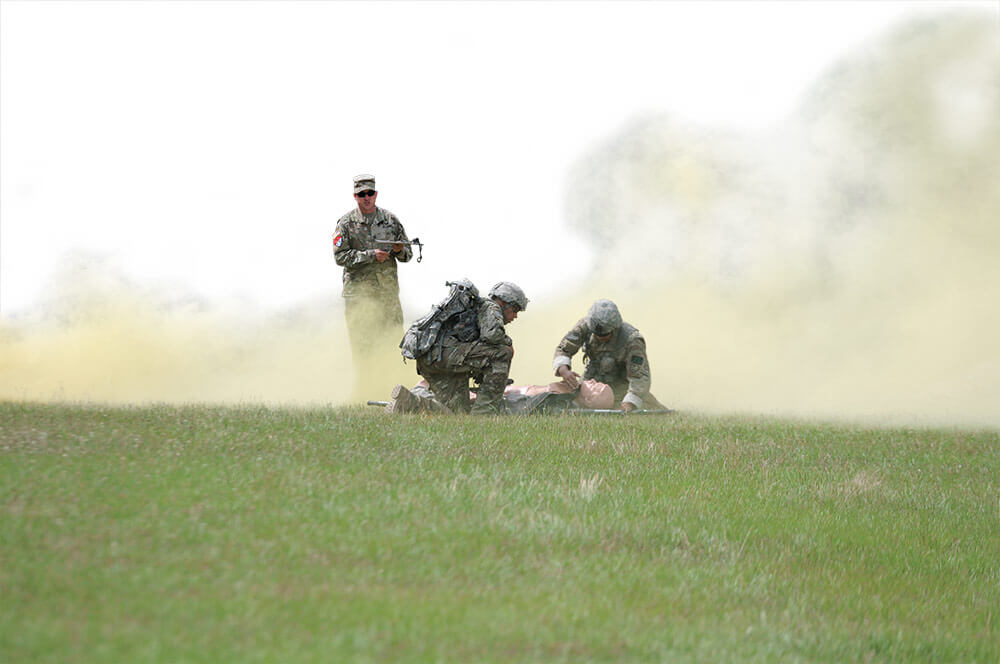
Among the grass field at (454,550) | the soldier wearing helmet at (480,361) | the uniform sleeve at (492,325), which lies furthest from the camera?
the soldier wearing helmet at (480,361)

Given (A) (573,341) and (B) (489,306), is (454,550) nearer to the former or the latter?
(B) (489,306)

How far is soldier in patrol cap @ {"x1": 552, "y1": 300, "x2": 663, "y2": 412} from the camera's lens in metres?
16.3

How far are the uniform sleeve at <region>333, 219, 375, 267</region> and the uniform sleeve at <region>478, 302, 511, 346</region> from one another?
2.76 m

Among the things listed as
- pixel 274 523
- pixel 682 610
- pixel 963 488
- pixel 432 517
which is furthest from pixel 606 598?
pixel 963 488

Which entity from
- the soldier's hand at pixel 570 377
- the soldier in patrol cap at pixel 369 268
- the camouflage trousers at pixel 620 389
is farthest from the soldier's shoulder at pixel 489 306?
the camouflage trousers at pixel 620 389

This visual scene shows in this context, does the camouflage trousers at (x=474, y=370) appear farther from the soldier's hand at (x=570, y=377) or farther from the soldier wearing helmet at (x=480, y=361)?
the soldier's hand at (x=570, y=377)

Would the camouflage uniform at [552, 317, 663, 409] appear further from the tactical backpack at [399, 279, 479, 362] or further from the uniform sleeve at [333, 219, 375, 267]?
the uniform sleeve at [333, 219, 375, 267]

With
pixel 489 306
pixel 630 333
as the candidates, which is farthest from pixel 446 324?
pixel 630 333

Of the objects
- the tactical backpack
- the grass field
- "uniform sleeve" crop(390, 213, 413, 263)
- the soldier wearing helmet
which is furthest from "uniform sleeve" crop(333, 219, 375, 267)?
the grass field

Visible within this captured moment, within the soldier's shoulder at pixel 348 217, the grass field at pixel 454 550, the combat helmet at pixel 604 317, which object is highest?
the soldier's shoulder at pixel 348 217

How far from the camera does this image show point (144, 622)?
495 cm

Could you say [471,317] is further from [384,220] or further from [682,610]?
[682,610]

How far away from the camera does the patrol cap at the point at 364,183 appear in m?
17.0

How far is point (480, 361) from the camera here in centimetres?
1495
